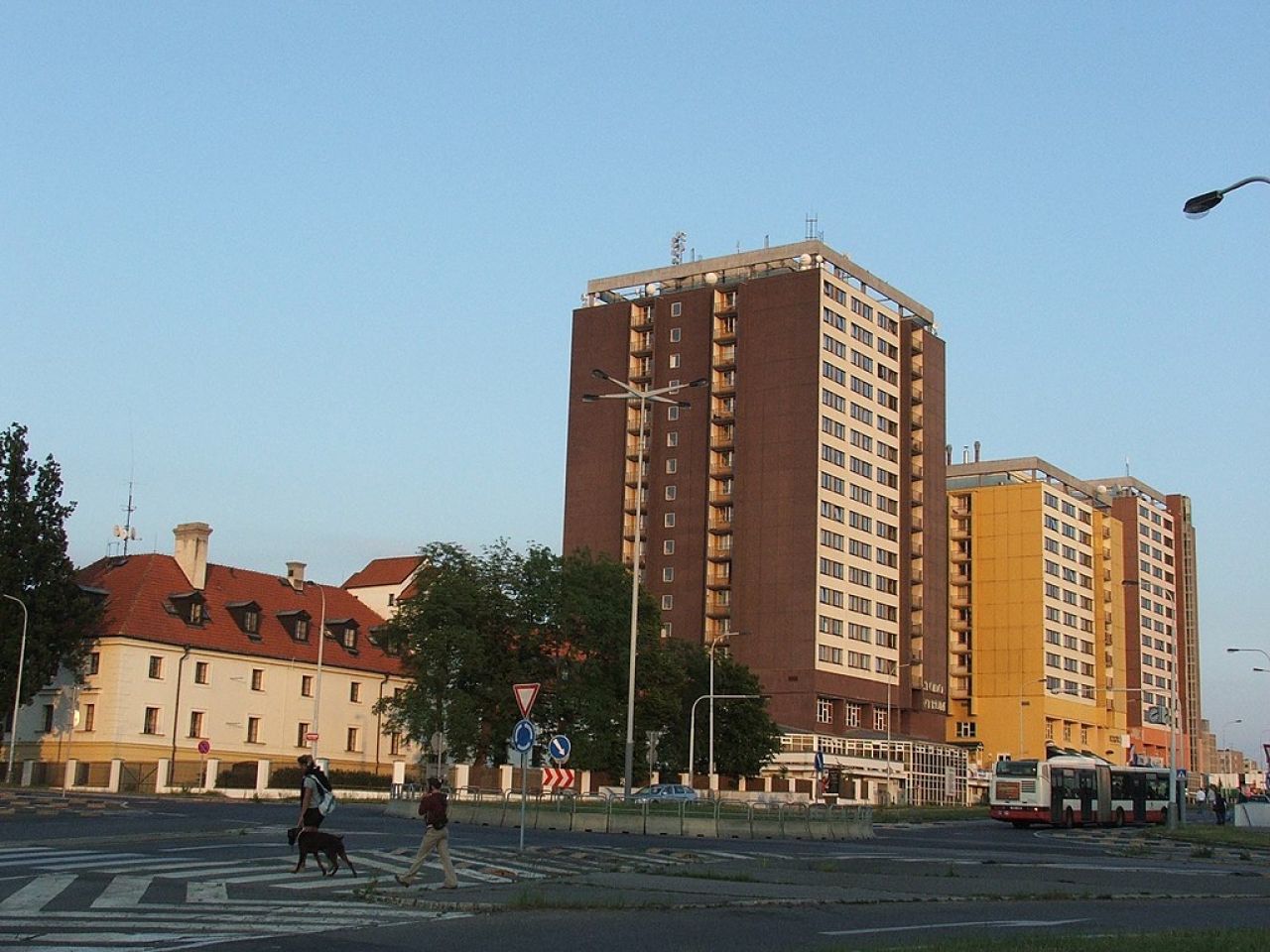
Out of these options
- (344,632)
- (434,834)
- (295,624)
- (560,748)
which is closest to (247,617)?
(295,624)

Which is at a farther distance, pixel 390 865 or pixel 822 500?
pixel 822 500

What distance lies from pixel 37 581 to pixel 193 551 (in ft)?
A: 40.5

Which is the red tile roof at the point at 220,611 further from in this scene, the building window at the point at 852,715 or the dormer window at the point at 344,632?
the building window at the point at 852,715

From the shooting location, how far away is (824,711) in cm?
10781

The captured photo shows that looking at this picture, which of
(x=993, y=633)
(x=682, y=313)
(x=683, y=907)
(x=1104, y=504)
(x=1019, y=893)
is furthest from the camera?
(x=1104, y=504)

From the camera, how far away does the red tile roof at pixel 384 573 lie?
353ft

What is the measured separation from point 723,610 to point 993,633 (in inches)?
1797

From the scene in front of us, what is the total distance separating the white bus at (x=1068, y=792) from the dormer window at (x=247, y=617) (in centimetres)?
4334

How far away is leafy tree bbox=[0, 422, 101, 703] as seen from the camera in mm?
71125

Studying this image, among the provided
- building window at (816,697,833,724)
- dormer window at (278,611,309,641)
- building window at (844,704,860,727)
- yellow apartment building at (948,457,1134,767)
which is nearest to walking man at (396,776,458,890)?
dormer window at (278,611,309,641)

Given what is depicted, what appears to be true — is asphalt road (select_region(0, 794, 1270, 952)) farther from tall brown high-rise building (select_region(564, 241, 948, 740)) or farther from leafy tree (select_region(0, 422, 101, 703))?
tall brown high-rise building (select_region(564, 241, 948, 740))

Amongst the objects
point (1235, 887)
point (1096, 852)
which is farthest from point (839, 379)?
point (1235, 887)

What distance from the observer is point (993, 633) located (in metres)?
Result: 146

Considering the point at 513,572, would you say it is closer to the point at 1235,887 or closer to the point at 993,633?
the point at 1235,887
